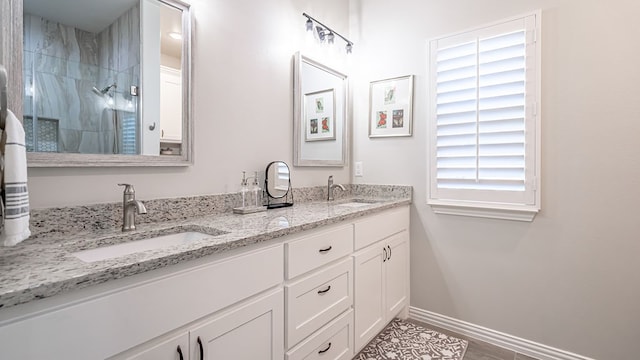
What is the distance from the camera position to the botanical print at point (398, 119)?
→ 7.89 ft

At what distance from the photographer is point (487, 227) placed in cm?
207

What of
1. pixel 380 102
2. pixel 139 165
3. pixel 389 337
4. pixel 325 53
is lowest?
pixel 389 337

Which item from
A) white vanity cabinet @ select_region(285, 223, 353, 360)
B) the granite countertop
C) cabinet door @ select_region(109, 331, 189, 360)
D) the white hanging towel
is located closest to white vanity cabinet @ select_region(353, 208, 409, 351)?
white vanity cabinet @ select_region(285, 223, 353, 360)

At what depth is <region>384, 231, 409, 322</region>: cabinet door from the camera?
2.08m

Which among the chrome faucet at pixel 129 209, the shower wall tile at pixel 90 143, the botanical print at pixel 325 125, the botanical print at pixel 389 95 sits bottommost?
the chrome faucet at pixel 129 209

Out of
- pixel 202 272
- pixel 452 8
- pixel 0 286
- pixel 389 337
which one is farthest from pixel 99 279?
pixel 452 8

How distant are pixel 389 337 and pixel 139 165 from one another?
1.87m

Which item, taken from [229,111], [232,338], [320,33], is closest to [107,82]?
[229,111]

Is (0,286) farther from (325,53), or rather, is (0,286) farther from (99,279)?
(325,53)

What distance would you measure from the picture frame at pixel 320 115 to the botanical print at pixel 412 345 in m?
1.47

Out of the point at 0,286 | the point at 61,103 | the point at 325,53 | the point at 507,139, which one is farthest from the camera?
the point at 325,53

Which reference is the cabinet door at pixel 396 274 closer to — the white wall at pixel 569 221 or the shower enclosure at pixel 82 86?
the white wall at pixel 569 221

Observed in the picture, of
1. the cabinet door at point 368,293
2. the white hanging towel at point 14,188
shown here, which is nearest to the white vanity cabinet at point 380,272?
the cabinet door at point 368,293

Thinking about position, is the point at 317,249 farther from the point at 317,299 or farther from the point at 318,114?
the point at 318,114
